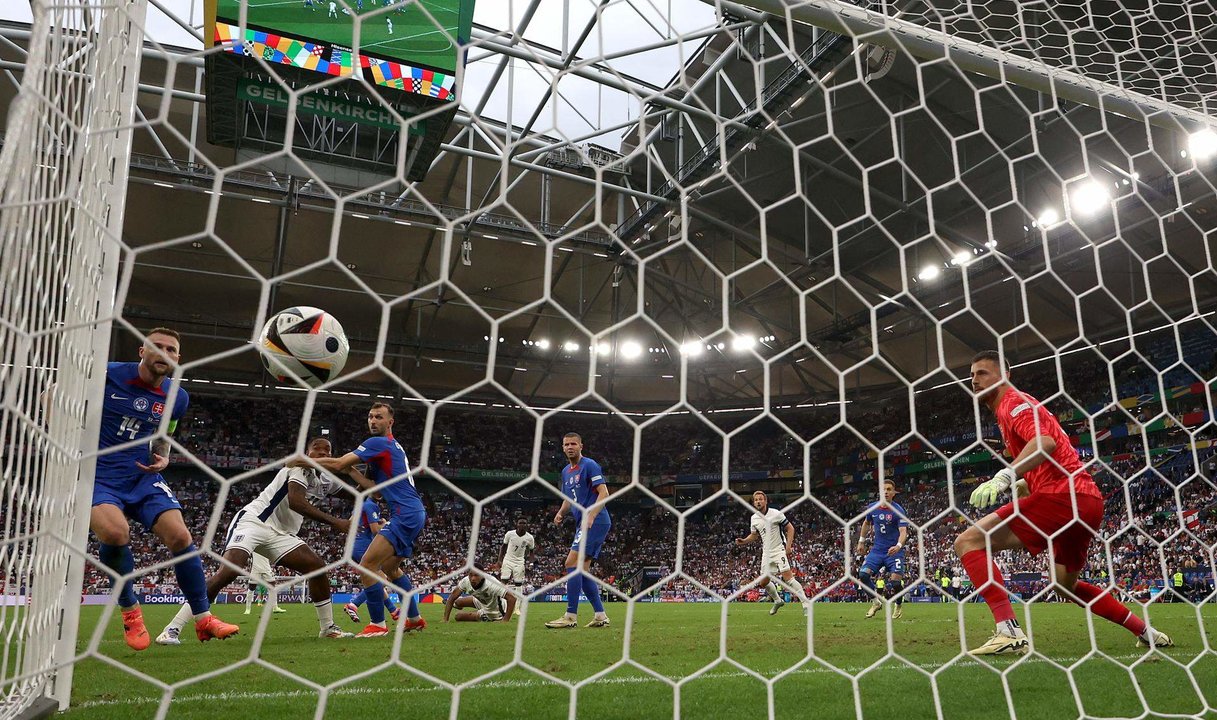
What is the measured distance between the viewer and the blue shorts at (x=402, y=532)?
16.4ft

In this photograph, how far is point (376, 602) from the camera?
5.25 metres

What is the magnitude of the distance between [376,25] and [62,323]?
1854 millimetres

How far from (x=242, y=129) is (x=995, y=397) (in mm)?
4814

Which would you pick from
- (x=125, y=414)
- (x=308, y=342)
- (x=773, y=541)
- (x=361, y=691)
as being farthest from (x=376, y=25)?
(x=773, y=541)

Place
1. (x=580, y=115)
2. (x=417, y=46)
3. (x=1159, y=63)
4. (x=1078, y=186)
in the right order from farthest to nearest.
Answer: (x=1078, y=186) < (x=580, y=115) < (x=1159, y=63) < (x=417, y=46)

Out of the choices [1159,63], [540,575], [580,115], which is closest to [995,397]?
[1159,63]

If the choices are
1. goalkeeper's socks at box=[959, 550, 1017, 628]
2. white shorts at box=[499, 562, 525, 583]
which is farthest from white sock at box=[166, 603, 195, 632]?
white shorts at box=[499, 562, 525, 583]

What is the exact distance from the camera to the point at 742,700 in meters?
2.63

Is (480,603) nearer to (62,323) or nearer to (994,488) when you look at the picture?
(994,488)

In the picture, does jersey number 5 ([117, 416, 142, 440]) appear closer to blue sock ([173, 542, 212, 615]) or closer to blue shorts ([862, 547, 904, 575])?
blue sock ([173, 542, 212, 615])

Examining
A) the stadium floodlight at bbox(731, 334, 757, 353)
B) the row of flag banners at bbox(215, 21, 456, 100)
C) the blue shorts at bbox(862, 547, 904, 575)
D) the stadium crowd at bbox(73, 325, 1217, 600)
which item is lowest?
the stadium crowd at bbox(73, 325, 1217, 600)

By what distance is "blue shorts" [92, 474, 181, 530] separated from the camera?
342 centimetres

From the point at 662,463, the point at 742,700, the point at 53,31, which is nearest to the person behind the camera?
the point at 53,31

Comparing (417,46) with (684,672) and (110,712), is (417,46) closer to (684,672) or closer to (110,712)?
(110,712)
